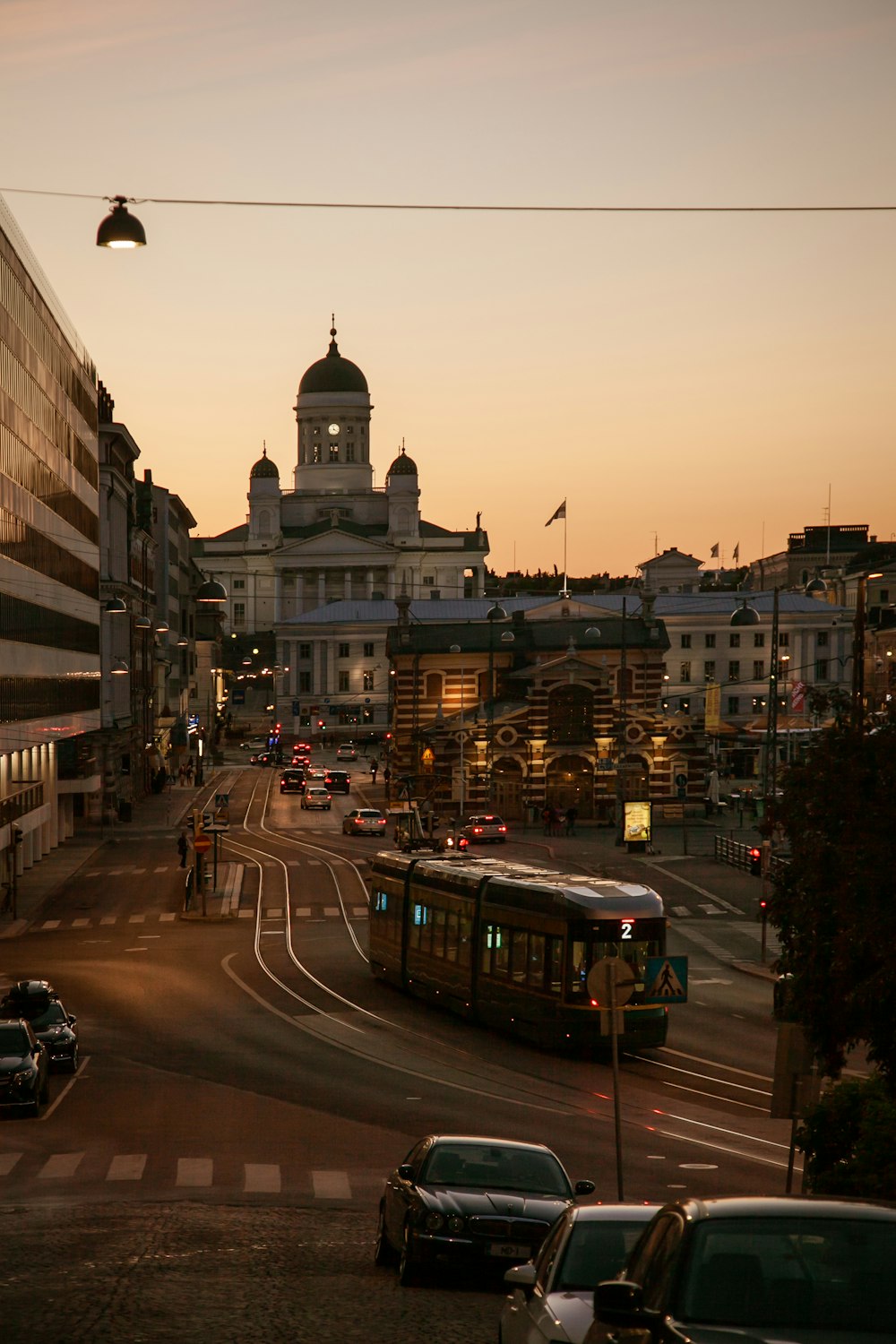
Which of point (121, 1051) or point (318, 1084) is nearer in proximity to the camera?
point (318, 1084)

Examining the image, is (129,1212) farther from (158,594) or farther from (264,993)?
(158,594)

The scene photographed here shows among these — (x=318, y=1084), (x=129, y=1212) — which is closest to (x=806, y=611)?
(x=318, y=1084)

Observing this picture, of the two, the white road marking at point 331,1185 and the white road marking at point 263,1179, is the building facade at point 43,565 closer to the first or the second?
the white road marking at point 263,1179

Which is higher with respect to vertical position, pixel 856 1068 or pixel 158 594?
pixel 158 594

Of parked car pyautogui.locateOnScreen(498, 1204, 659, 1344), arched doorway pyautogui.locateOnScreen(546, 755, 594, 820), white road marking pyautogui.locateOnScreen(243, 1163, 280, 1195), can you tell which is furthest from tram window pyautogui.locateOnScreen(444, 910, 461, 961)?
arched doorway pyautogui.locateOnScreen(546, 755, 594, 820)

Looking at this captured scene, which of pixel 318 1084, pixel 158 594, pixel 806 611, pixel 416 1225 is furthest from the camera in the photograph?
pixel 806 611

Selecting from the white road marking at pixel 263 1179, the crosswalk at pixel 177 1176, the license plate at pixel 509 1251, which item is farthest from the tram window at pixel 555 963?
the license plate at pixel 509 1251

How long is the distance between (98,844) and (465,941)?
4816 cm

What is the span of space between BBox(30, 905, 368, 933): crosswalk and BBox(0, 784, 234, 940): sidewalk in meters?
0.85

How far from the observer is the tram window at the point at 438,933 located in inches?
1491

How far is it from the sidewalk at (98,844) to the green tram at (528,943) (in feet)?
63.4

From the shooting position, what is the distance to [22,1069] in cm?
2769

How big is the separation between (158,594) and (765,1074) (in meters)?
100

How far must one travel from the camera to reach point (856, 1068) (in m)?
34.3
